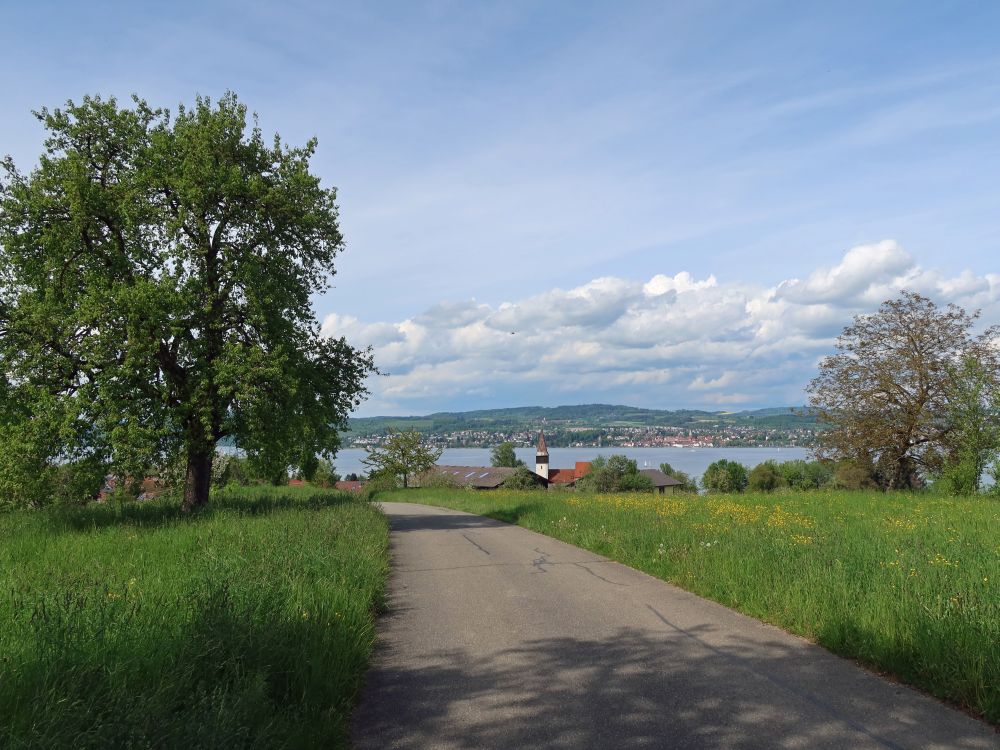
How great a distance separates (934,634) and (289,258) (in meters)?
19.4

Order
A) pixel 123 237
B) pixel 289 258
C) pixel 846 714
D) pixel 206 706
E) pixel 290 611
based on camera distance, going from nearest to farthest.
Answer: pixel 206 706 < pixel 846 714 < pixel 290 611 < pixel 123 237 < pixel 289 258

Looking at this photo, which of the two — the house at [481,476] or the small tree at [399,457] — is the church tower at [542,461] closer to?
the house at [481,476]

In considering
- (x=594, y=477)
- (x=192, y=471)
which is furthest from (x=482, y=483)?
(x=192, y=471)

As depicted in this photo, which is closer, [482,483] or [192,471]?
[192,471]

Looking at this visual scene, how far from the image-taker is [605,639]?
23.7 ft

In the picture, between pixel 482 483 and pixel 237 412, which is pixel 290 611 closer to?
pixel 237 412

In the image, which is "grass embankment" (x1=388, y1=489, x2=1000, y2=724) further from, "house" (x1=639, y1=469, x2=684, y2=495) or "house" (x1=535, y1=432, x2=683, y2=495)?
"house" (x1=639, y1=469, x2=684, y2=495)

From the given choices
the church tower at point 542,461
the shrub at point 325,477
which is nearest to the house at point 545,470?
the church tower at point 542,461

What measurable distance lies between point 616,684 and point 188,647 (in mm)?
3457

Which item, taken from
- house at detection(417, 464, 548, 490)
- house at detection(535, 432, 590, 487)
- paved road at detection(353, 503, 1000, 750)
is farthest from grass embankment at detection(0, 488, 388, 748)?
house at detection(535, 432, 590, 487)

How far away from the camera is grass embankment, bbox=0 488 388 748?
379 cm

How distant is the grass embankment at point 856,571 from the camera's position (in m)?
5.83

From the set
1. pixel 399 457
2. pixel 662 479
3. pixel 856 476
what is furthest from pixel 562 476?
pixel 856 476

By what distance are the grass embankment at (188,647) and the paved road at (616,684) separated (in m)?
0.53
